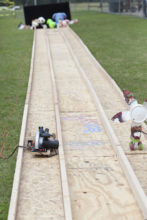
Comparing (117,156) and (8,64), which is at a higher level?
(117,156)

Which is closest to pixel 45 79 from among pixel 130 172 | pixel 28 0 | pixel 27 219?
pixel 130 172

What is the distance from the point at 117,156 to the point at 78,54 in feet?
37.8

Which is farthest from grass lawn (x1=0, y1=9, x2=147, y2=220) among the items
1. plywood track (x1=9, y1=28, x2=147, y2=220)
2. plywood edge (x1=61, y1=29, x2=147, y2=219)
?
plywood edge (x1=61, y1=29, x2=147, y2=219)

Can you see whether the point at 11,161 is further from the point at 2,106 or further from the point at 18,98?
the point at 18,98

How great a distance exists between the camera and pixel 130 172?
19.0 ft

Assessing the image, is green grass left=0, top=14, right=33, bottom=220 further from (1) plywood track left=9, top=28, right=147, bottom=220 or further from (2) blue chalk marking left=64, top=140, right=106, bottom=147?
(2) blue chalk marking left=64, top=140, right=106, bottom=147

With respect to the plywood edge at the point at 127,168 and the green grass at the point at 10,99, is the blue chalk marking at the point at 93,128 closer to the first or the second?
the plywood edge at the point at 127,168

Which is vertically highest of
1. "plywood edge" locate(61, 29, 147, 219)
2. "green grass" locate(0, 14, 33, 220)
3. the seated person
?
"plywood edge" locate(61, 29, 147, 219)

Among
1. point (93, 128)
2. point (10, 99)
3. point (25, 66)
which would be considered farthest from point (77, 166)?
point (25, 66)

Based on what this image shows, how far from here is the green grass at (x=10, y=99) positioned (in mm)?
5994

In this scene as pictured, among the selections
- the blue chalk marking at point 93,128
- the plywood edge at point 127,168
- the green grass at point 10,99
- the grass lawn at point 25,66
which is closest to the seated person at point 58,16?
the grass lawn at point 25,66

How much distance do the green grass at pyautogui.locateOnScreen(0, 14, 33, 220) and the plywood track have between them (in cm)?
26

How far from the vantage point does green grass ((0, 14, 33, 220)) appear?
5994 mm

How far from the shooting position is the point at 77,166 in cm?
640
